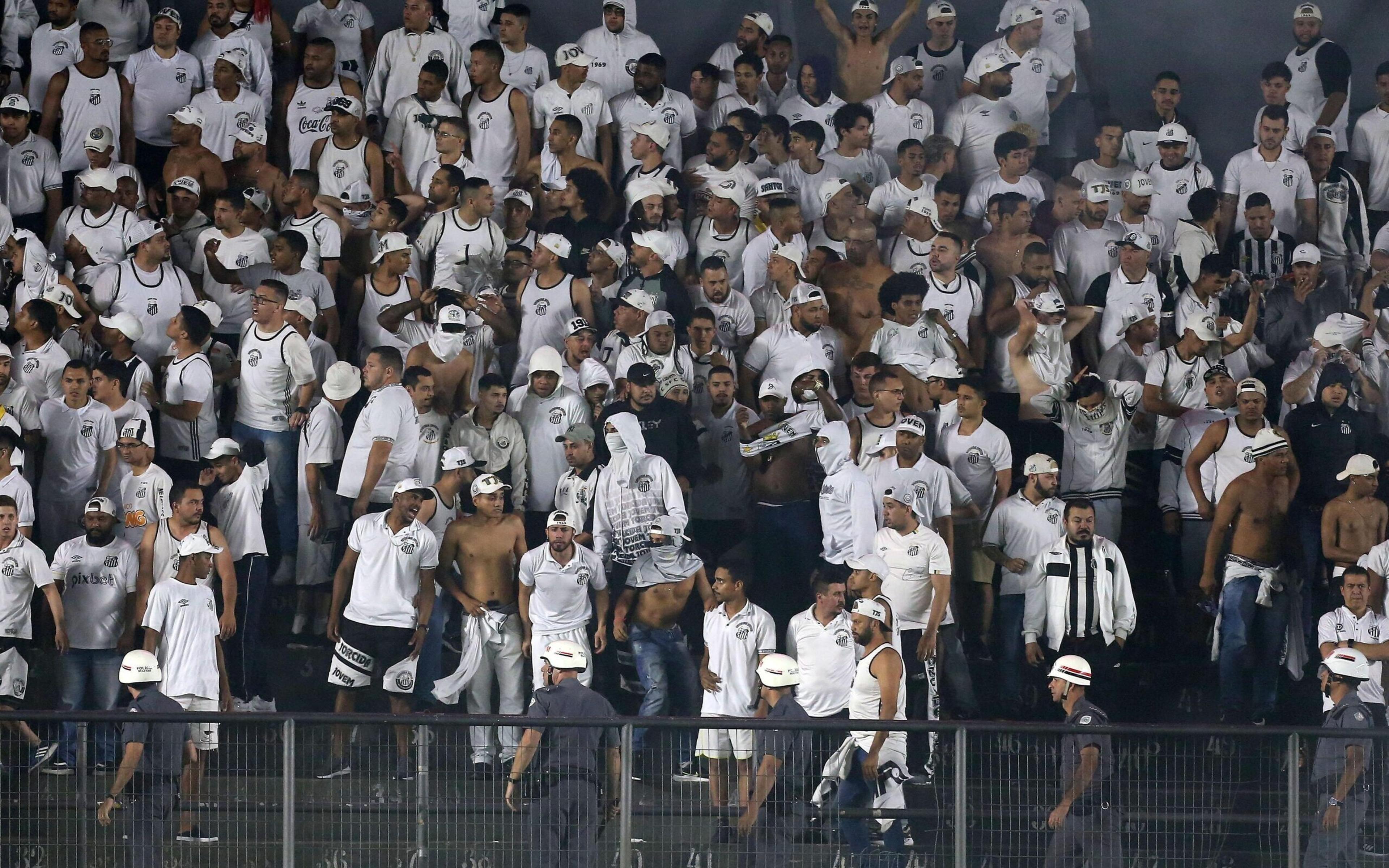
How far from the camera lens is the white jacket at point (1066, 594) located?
36.6 ft

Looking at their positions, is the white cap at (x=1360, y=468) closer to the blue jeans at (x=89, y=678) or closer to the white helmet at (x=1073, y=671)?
the white helmet at (x=1073, y=671)

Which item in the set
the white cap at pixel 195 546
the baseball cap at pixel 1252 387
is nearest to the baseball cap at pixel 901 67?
the baseball cap at pixel 1252 387

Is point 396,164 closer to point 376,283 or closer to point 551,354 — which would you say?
point 376,283

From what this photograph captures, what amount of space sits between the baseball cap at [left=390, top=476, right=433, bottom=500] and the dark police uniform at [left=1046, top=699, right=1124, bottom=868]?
4412 mm

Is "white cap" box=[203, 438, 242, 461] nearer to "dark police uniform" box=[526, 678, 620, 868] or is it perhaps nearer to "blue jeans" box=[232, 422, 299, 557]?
"blue jeans" box=[232, 422, 299, 557]

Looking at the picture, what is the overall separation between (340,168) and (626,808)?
23.5 feet

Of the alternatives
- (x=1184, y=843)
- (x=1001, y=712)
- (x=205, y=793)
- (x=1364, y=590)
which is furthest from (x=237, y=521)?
(x=1364, y=590)

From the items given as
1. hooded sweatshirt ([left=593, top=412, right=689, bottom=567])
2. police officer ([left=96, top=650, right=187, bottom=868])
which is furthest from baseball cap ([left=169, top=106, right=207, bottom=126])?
police officer ([left=96, top=650, right=187, bottom=868])

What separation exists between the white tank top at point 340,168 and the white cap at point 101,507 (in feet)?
11.3

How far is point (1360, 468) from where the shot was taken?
11.7 metres

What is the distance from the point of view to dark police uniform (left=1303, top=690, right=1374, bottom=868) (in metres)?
8.12

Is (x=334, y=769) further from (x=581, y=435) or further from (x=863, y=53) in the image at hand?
(x=863, y=53)

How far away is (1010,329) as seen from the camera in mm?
13055

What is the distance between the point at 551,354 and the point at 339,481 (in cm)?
151
